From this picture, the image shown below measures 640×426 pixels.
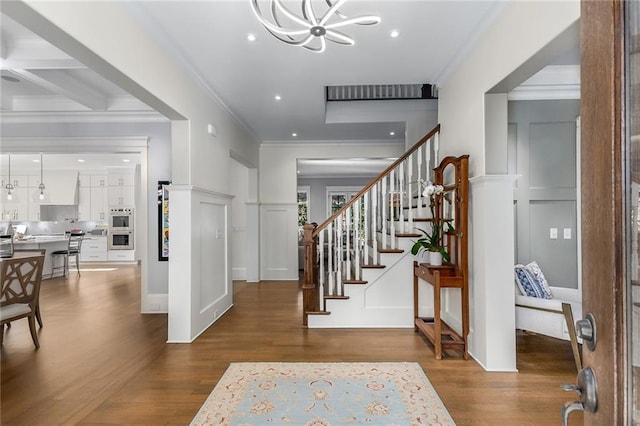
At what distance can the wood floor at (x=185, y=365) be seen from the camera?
6.97 feet

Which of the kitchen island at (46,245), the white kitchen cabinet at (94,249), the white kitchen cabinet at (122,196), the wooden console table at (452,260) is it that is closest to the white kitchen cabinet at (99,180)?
the white kitchen cabinet at (122,196)

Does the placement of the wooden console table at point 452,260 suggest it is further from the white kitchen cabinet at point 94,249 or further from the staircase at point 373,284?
the white kitchen cabinet at point 94,249

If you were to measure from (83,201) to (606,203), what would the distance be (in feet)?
39.2

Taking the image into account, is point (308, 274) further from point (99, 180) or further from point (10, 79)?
point (99, 180)

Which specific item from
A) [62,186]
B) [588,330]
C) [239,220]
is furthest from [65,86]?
[62,186]

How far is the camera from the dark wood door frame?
0.69m

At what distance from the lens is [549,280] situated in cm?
369

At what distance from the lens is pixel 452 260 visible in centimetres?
331

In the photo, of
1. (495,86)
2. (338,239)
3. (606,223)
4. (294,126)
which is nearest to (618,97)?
(606,223)

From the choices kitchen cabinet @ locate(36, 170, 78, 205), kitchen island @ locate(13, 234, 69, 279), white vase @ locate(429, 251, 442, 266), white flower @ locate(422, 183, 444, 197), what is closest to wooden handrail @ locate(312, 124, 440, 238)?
white flower @ locate(422, 183, 444, 197)

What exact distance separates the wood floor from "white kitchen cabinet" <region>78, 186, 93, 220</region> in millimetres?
6295

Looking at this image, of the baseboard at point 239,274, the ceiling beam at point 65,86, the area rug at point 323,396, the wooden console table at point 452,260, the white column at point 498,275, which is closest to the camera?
the area rug at point 323,396

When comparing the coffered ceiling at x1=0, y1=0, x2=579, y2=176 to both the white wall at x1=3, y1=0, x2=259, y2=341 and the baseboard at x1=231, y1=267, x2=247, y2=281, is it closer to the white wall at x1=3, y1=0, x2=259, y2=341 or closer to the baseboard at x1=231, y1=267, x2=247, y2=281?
the white wall at x1=3, y1=0, x2=259, y2=341

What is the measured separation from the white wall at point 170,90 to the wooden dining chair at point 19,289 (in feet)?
4.79
